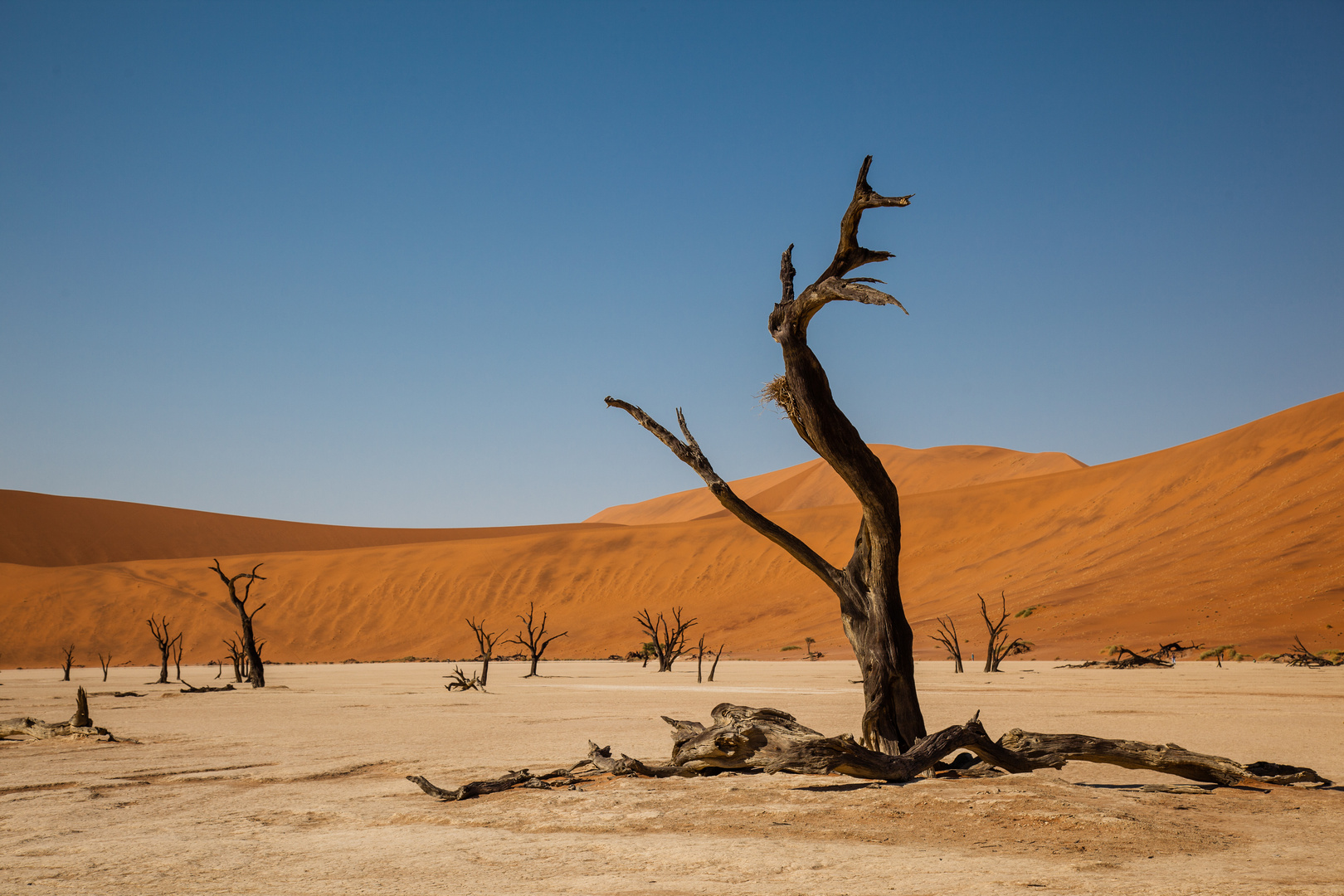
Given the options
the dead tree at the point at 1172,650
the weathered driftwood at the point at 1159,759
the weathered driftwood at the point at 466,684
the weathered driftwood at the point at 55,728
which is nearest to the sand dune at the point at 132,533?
the weathered driftwood at the point at 466,684

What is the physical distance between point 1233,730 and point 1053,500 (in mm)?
53705

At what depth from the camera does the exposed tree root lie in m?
7.05

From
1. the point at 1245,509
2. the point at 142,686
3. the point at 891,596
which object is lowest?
the point at 142,686

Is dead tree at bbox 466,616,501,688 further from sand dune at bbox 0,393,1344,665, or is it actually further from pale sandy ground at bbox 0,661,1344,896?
pale sandy ground at bbox 0,661,1344,896

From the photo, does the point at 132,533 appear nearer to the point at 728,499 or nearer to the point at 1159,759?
the point at 728,499

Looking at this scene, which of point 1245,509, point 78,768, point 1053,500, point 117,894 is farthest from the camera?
point 1053,500

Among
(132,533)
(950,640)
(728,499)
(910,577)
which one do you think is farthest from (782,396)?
(132,533)

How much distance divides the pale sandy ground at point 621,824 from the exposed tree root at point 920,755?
7.4 inches

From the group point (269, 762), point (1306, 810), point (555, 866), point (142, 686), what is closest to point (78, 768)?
point (269, 762)

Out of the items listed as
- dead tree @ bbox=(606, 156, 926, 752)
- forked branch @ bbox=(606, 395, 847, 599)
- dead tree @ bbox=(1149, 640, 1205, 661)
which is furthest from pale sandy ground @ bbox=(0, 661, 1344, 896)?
dead tree @ bbox=(1149, 640, 1205, 661)

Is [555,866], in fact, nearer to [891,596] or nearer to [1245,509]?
[891,596]

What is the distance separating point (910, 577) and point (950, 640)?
16.3 m

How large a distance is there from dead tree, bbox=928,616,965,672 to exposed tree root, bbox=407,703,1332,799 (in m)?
20.8

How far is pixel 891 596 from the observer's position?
26.5 feet
